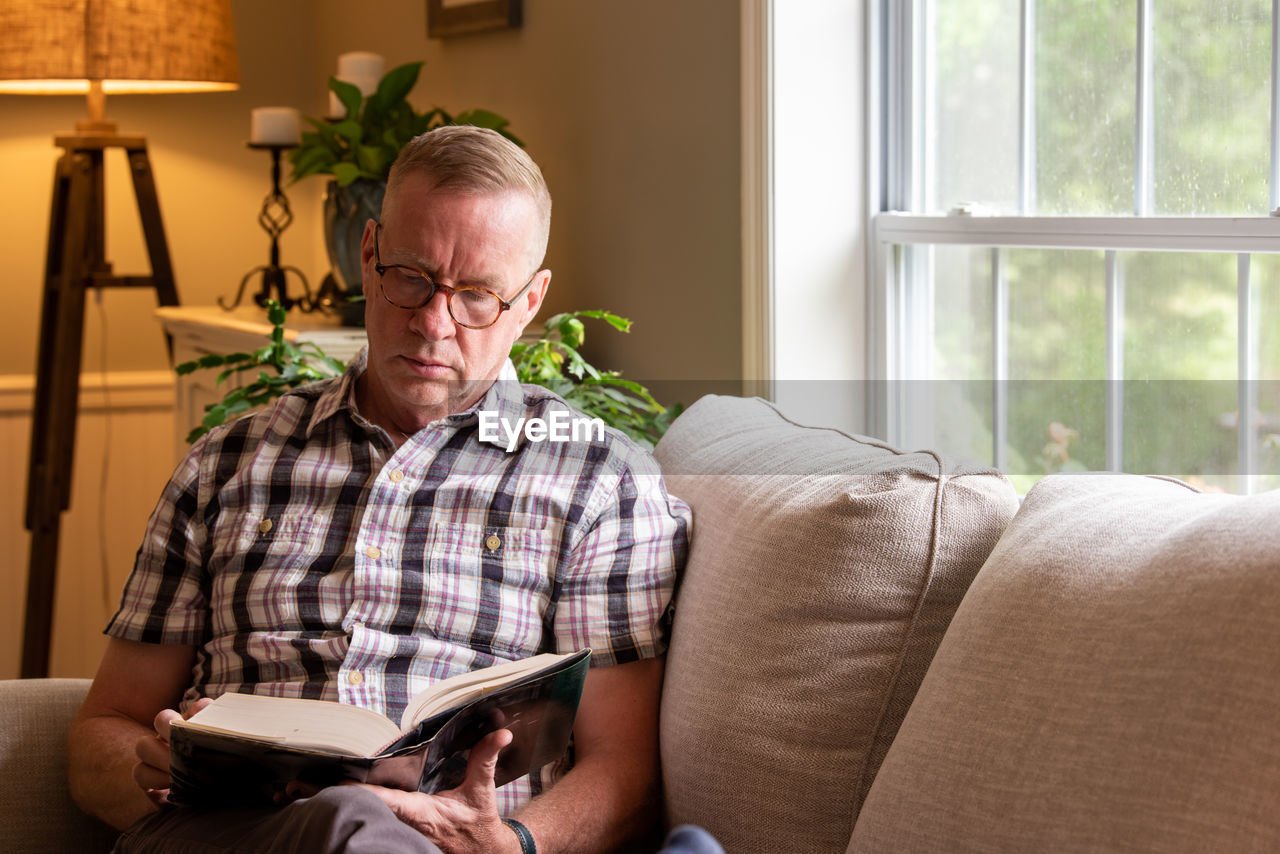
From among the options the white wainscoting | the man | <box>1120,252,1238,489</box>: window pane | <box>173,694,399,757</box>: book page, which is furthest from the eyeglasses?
the white wainscoting

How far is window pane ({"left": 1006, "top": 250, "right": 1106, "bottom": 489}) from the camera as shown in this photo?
5.14 ft

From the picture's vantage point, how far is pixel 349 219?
2.29m

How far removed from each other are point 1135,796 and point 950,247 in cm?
111

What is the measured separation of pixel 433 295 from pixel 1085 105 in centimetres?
84

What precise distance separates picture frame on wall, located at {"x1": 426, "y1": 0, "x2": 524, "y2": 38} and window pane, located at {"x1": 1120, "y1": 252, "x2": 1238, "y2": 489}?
1451 millimetres

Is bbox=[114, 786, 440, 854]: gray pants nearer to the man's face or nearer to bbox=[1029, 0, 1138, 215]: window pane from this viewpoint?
the man's face

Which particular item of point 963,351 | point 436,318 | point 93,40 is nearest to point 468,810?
point 436,318

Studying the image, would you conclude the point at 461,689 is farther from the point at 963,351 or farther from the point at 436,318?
the point at 963,351

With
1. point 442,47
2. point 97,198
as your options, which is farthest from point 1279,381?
point 97,198

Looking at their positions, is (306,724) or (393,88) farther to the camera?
(393,88)

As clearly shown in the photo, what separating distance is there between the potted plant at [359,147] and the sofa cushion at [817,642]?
4.09 feet

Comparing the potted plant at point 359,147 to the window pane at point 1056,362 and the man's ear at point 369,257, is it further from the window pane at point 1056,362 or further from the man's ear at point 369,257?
the window pane at point 1056,362

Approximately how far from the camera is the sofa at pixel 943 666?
790 millimetres

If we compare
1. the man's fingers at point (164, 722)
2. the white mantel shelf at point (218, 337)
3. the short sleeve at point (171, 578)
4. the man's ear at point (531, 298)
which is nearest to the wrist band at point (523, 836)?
the man's fingers at point (164, 722)
